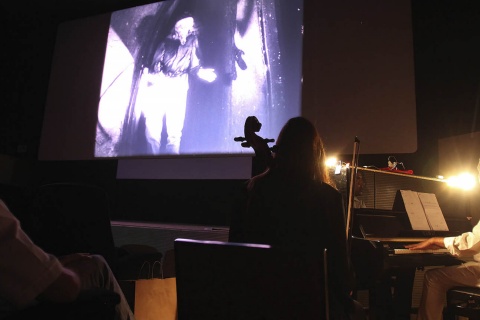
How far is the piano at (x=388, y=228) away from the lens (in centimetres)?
220

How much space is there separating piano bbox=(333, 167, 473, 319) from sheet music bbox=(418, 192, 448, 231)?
0.15ft

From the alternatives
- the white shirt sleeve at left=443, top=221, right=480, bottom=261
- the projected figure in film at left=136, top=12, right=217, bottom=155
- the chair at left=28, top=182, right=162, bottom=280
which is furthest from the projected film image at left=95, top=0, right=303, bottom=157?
the chair at left=28, top=182, right=162, bottom=280

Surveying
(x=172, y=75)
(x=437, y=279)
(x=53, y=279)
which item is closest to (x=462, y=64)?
(x=437, y=279)

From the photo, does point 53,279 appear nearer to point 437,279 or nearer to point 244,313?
point 244,313

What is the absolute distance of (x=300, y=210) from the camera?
1388 mm

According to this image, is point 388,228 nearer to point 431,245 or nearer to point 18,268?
point 431,245

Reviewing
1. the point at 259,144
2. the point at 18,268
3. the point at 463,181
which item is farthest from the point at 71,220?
the point at 463,181

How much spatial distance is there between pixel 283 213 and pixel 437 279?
62.2 inches

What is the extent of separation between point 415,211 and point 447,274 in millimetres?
437

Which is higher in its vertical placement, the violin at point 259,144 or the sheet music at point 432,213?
the violin at point 259,144

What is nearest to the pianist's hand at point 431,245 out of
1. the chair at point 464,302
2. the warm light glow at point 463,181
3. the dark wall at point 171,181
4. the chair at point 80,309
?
the chair at point 464,302

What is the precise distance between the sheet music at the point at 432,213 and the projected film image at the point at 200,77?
57.0 inches

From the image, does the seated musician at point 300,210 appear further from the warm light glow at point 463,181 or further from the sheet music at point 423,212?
the warm light glow at point 463,181

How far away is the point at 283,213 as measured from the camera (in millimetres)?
1413
